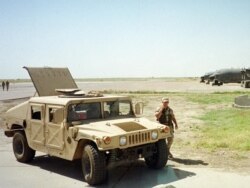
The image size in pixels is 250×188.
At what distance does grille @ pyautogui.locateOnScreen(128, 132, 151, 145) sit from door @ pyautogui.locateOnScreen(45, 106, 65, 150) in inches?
66.8

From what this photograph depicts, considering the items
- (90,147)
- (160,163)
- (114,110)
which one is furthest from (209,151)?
(90,147)

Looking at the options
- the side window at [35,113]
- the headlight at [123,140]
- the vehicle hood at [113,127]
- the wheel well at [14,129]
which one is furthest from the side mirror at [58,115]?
the wheel well at [14,129]

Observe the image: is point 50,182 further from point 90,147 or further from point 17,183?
point 90,147

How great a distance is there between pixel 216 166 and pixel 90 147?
338 cm

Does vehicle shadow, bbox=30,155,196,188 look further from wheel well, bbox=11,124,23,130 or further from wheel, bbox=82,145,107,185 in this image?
wheel well, bbox=11,124,23,130

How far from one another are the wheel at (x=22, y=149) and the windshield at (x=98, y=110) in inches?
89.7

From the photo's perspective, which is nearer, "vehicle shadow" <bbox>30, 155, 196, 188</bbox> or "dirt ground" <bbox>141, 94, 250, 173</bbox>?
"vehicle shadow" <bbox>30, 155, 196, 188</bbox>

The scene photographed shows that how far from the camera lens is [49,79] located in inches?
431

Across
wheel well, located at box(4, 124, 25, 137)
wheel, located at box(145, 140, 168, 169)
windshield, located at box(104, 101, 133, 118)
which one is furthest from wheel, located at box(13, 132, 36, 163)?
wheel, located at box(145, 140, 168, 169)

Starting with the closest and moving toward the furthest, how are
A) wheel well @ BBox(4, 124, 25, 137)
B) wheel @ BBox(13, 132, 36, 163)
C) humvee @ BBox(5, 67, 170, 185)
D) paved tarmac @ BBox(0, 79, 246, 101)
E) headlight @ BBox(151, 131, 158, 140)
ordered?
humvee @ BBox(5, 67, 170, 185), headlight @ BBox(151, 131, 158, 140), wheel @ BBox(13, 132, 36, 163), wheel well @ BBox(4, 124, 25, 137), paved tarmac @ BBox(0, 79, 246, 101)

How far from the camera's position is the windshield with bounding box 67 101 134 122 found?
8555mm

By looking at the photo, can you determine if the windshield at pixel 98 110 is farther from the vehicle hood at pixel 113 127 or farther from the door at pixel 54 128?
the vehicle hood at pixel 113 127

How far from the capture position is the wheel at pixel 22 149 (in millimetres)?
10070

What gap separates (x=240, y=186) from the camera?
24.3ft
